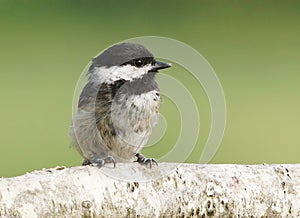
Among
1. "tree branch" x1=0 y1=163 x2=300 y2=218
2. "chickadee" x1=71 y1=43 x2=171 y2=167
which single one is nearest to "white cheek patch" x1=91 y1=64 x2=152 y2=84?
"chickadee" x1=71 y1=43 x2=171 y2=167

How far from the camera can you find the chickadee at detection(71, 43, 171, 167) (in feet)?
8.30

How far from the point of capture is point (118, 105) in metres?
2.55

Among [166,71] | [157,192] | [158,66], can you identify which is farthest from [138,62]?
[166,71]

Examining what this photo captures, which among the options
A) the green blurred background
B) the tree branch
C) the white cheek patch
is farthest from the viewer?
the green blurred background

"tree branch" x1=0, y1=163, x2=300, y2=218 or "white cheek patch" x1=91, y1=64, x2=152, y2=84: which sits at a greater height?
"white cheek patch" x1=91, y1=64, x2=152, y2=84

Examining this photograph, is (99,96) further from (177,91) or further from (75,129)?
(177,91)

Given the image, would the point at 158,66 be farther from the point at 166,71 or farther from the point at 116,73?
the point at 166,71

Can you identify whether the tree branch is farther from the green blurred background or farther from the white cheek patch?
the green blurred background

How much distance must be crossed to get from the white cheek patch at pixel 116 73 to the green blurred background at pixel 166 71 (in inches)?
20.4

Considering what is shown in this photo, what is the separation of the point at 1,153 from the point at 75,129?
136 cm

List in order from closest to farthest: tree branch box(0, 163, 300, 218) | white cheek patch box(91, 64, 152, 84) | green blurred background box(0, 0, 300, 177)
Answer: tree branch box(0, 163, 300, 218), white cheek patch box(91, 64, 152, 84), green blurred background box(0, 0, 300, 177)

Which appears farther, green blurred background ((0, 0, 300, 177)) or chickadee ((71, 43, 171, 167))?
green blurred background ((0, 0, 300, 177))

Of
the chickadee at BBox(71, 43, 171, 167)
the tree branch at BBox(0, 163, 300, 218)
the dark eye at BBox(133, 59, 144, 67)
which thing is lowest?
the tree branch at BBox(0, 163, 300, 218)

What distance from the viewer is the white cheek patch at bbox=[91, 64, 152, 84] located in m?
2.52
